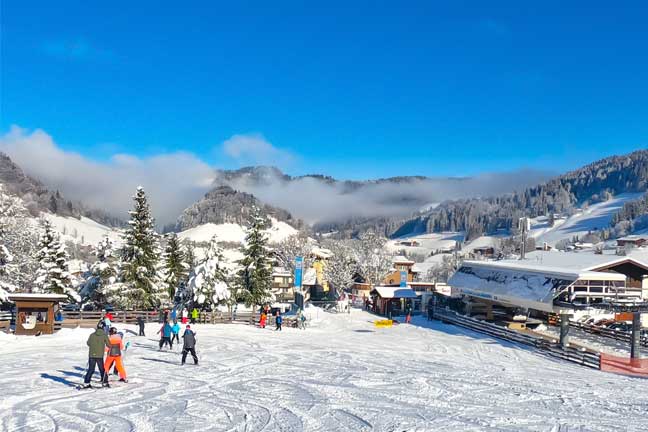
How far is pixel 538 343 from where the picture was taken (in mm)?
29219

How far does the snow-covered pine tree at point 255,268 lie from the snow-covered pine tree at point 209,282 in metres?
2.81

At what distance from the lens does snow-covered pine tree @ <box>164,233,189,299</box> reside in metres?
47.5

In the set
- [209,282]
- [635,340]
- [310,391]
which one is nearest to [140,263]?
[209,282]

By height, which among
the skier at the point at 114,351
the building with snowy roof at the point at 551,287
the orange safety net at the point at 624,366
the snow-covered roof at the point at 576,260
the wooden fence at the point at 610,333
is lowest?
the orange safety net at the point at 624,366

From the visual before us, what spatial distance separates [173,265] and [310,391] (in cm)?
3532

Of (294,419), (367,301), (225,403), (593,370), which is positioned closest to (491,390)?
(294,419)

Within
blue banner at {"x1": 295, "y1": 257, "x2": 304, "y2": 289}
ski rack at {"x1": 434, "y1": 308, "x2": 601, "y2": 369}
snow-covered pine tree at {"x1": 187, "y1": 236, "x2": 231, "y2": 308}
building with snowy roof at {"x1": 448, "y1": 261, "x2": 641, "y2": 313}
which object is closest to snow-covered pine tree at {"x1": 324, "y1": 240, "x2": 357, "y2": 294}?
blue banner at {"x1": 295, "y1": 257, "x2": 304, "y2": 289}

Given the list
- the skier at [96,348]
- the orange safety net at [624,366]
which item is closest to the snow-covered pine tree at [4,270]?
the skier at [96,348]

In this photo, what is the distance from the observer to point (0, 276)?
36000 mm

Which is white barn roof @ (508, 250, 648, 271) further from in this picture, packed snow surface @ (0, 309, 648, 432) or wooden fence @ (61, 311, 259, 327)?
wooden fence @ (61, 311, 259, 327)

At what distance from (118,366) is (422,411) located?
851 cm

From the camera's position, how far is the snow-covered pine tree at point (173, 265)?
1871 inches

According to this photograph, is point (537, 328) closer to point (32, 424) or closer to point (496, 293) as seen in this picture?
point (496, 293)

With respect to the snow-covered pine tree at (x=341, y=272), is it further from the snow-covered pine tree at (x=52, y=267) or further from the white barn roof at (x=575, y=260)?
the snow-covered pine tree at (x=52, y=267)
